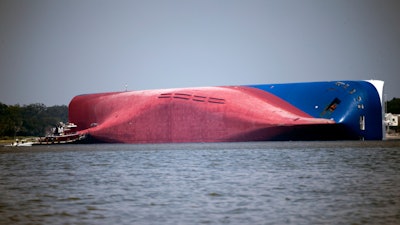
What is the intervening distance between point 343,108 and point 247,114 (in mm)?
11803

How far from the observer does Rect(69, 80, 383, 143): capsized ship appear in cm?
7912

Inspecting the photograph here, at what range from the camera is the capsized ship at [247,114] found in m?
79.1

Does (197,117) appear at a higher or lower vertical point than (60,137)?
higher

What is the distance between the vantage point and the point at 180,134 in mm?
87625

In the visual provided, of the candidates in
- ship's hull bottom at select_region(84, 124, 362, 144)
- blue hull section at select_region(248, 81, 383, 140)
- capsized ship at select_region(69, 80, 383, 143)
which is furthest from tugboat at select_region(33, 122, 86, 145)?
blue hull section at select_region(248, 81, 383, 140)

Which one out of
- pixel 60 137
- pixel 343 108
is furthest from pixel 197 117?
pixel 60 137

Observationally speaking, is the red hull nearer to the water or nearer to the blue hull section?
the blue hull section

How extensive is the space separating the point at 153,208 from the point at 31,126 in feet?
493

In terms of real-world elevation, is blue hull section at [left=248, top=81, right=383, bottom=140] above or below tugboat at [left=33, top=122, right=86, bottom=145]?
above

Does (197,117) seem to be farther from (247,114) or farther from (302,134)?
(302,134)

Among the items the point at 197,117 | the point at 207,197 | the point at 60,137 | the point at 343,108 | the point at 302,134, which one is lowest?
the point at 207,197

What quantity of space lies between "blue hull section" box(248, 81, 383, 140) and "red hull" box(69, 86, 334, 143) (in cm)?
152

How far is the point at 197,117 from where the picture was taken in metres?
85.9

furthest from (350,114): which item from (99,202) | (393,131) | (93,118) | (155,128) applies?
(393,131)
